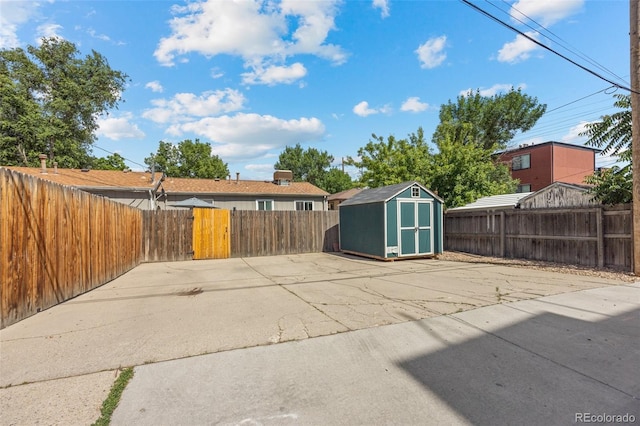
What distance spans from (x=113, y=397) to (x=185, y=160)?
38.7 m

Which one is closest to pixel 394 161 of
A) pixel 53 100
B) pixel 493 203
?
pixel 493 203

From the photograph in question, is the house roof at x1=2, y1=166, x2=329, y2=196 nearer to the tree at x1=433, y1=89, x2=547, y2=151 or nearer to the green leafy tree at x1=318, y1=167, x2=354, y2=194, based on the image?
the tree at x1=433, y1=89, x2=547, y2=151

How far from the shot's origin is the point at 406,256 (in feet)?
35.7

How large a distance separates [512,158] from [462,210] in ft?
58.3

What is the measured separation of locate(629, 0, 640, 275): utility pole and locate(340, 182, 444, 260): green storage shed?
5.30 metres

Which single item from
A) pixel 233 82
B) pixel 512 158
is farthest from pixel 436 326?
pixel 512 158

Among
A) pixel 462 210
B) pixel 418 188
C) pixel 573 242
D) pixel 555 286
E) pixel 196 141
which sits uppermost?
pixel 196 141

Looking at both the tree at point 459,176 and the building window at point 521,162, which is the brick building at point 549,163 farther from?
the tree at point 459,176

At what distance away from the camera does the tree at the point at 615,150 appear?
766 centimetres

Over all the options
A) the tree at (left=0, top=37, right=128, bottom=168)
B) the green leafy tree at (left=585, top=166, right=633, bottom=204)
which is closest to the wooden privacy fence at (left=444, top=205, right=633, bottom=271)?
the green leafy tree at (left=585, top=166, right=633, bottom=204)

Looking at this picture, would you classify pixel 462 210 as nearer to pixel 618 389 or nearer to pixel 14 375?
pixel 618 389

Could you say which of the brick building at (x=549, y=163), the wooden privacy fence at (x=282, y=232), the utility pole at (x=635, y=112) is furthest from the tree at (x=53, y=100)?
the brick building at (x=549, y=163)

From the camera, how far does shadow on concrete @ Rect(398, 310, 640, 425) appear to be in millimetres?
2174
